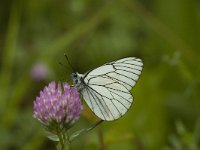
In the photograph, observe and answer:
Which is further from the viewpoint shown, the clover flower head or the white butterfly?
the white butterfly

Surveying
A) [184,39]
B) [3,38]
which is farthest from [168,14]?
[3,38]

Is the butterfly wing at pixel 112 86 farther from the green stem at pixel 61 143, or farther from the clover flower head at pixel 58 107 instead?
the green stem at pixel 61 143

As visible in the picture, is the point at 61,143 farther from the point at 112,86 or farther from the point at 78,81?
the point at 112,86

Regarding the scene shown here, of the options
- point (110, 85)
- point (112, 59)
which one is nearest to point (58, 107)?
point (110, 85)

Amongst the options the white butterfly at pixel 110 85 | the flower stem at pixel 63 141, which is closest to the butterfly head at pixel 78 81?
the white butterfly at pixel 110 85

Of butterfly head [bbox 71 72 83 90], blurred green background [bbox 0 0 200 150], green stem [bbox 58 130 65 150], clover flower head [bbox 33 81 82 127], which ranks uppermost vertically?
blurred green background [bbox 0 0 200 150]

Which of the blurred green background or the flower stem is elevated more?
the blurred green background

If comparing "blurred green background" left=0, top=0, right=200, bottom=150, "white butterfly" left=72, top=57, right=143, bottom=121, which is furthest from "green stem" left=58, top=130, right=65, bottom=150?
"blurred green background" left=0, top=0, right=200, bottom=150

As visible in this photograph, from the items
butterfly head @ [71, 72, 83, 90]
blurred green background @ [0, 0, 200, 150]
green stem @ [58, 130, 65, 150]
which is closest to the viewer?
green stem @ [58, 130, 65, 150]

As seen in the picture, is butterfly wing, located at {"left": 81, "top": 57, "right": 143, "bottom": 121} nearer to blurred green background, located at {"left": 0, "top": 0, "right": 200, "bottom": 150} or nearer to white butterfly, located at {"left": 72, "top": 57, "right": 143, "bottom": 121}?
white butterfly, located at {"left": 72, "top": 57, "right": 143, "bottom": 121}
